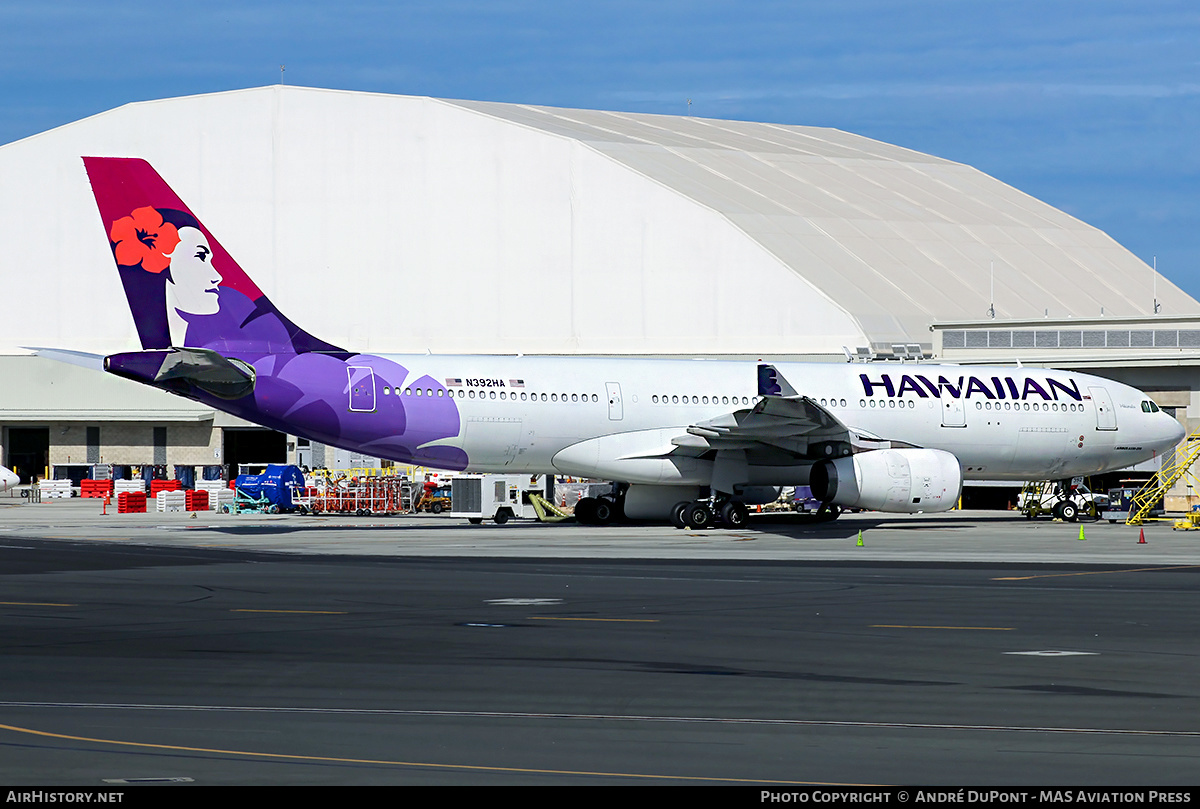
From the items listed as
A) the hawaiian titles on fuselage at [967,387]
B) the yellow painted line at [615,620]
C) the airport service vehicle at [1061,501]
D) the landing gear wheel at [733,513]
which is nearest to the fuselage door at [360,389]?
the landing gear wheel at [733,513]

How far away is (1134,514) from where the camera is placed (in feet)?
123

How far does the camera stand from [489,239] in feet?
203

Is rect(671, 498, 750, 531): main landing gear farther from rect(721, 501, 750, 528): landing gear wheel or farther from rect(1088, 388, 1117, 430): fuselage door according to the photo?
rect(1088, 388, 1117, 430): fuselage door

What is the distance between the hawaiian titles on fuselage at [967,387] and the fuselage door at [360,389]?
13.0 m

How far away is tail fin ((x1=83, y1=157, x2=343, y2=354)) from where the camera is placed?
1207 inches

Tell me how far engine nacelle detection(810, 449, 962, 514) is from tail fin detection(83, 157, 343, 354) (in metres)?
12.8

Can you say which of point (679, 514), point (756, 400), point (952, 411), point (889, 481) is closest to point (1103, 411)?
point (952, 411)

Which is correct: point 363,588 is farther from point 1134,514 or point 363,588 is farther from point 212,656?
point 1134,514

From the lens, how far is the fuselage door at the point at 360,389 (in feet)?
104

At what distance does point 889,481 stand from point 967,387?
645cm

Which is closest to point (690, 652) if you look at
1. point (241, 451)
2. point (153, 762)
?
point (153, 762)

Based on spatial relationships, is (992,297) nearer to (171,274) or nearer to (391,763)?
(171,274)

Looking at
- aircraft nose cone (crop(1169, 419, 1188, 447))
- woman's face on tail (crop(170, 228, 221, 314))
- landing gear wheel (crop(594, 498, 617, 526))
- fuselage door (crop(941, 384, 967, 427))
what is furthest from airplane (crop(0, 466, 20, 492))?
aircraft nose cone (crop(1169, 419, 1188, 447))

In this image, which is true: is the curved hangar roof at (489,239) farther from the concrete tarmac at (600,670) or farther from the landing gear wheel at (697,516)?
the concrete tarmac at (600,670)
